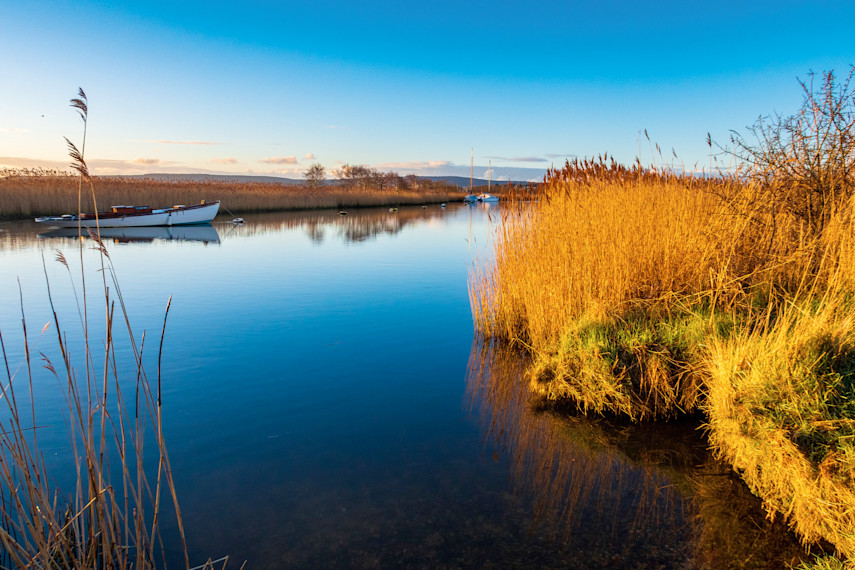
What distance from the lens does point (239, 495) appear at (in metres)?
3.15

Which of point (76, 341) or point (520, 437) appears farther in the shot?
point (76, 341)

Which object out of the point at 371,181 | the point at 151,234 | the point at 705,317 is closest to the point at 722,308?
the point at 705,317

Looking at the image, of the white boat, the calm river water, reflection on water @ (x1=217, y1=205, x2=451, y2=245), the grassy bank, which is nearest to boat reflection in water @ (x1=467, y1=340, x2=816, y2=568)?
the calm river water

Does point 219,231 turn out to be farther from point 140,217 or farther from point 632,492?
point 632,492

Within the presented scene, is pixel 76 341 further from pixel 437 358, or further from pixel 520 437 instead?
pixel 520 437

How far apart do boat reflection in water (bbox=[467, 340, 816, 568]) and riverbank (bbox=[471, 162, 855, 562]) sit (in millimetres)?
158

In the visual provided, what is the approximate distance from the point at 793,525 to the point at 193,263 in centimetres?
1217

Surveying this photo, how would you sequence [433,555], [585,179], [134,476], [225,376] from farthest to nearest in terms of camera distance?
[585,179] → [225,376] → [134,476] → [433,555]

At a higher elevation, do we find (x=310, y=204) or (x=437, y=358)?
(x=310, y=204)

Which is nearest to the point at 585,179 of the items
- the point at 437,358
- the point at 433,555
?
the point at 437,358

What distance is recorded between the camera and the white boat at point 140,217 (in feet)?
60.3

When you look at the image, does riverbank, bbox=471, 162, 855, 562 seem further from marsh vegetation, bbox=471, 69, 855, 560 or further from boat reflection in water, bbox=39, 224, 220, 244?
boat reflection in water, bbox=39, 224, 220, 244

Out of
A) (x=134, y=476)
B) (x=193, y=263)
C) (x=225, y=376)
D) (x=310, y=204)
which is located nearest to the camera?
(x=134, y=476)

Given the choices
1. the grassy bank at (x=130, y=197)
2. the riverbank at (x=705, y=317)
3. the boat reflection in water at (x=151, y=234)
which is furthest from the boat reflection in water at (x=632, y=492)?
the grassy bank at (x=130, y=197)
